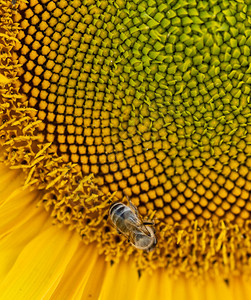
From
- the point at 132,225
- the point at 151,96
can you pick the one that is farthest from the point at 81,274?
the point at 151,96

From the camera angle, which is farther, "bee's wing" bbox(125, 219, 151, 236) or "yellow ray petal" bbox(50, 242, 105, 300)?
"yellow ray petal" bbox(50, 242, 105, 300)

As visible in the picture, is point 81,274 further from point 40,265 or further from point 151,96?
point 151,96

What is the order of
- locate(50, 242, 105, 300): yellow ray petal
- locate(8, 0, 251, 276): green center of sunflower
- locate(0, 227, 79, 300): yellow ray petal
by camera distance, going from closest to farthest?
locate(8, 0, 251, 276): green center of sunflower, locate(0, 227, 79, 300): yellow ray petal, locate(50, 242, 105, 300): yellow ray petal

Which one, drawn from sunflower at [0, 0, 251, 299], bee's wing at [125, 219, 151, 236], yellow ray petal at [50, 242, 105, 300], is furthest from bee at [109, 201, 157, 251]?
yellow ray petal at [50, 242, 105, 300]

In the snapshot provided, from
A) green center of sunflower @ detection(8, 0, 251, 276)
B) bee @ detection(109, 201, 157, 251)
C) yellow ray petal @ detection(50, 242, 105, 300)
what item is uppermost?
green center of sunflower @ detection(8, 0, 251, 276)

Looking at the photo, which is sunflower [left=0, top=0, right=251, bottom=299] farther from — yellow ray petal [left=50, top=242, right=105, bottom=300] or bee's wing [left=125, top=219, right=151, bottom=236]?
bee's wing [left=125, top=219, right=151, bottom=236]

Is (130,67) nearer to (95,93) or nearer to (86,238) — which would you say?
(95,93)
